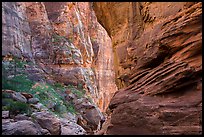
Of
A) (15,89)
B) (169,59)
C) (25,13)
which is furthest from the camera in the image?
(25,13)

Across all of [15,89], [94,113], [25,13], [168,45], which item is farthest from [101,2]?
[25,13]

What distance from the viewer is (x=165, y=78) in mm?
6145

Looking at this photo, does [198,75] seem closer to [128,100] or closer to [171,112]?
[171,112]

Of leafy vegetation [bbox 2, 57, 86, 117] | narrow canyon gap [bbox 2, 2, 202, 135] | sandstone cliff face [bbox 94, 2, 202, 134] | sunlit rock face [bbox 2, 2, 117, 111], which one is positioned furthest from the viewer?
sunlit rock face [bbox 2, 2, 117, 111]

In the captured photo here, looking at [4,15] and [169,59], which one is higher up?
[4,15]

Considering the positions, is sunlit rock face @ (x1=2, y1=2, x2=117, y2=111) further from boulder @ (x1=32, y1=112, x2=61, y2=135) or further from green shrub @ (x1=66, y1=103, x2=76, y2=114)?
boulder @ (x1=32, y1=112, x2=61, y2=135)

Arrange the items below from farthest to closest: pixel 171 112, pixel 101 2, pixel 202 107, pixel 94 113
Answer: pixel 94 113
pixel 101 2
pixel 171 112
pixel 202 107

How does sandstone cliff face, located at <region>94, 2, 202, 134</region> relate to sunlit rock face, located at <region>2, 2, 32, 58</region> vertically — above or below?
below

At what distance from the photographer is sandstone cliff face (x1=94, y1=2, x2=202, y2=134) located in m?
5.41

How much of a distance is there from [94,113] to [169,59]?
19750 millimetres

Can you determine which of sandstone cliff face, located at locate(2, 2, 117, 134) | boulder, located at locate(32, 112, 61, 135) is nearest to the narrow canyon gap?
boulder, located at locate(32, 112, 61, 135)

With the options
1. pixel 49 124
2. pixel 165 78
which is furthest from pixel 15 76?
pixel 165 78

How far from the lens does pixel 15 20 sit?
27.2 metres

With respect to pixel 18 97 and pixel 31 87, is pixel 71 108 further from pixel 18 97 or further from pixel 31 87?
pixel 18 97
